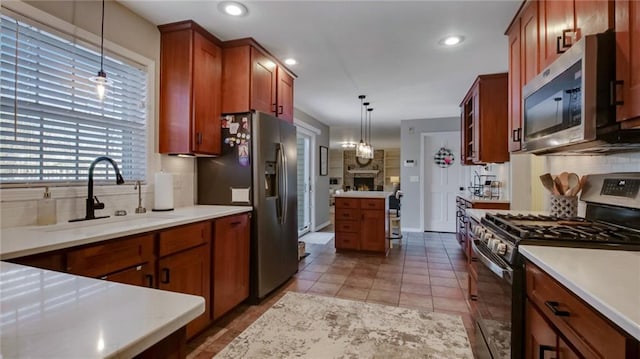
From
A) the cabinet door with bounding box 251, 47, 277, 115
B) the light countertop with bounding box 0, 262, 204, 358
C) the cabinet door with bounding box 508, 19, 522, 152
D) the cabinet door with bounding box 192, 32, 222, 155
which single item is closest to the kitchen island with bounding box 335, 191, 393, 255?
the cabinet door with bounding box 251, 47, 277, 115

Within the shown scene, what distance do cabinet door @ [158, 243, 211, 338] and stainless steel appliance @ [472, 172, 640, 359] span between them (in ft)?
5.65

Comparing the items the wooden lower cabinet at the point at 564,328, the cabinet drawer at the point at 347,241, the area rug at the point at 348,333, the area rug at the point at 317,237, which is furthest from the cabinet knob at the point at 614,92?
the area rug at the point at 317,237

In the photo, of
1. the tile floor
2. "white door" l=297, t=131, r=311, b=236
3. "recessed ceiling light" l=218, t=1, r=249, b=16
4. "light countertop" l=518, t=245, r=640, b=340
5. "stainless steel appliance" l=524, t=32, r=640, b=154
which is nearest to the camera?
"light countertop" l=518, t=245, r=640, b=340

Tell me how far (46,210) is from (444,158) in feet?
20.0

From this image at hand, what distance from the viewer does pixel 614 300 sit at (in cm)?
76

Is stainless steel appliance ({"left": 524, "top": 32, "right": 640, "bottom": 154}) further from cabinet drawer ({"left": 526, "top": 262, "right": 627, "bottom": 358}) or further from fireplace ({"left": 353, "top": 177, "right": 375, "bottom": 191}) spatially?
fireplace ({"left": 353, "top": 177, "right": 375, "bottom": 191})

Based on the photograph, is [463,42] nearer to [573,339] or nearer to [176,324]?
[573,339]

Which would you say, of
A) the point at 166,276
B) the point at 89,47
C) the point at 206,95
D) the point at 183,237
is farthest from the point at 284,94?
the point at 166,276

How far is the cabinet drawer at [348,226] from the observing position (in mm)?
4539

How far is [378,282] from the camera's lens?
3365 mm

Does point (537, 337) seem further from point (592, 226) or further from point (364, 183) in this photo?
point (364, 183)

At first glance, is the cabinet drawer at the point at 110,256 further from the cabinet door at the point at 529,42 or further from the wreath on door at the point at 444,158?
the wreath on door at the point at 444,158

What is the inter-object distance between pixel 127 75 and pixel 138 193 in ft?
3.00

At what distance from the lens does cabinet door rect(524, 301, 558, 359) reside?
3.50 ft
